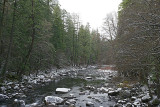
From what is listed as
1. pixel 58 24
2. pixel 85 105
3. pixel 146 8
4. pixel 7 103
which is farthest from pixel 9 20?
pixel 58 24

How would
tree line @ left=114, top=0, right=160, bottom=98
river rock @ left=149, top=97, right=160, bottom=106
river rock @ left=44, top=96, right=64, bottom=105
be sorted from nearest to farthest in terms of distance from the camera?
tree line @ left=114, top=0, right=160, bottom=98 < river rock @ left=149, top=97, right=160, bottom=106 < river rock @ left=44, top=96, right=64, bottom=105

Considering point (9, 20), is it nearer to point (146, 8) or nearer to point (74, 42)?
point (146, 8)

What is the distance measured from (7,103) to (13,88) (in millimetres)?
→ 3205

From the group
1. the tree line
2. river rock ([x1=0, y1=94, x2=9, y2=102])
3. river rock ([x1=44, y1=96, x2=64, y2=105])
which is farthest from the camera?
river rock ([x1=0, y1=94, x2=9, y2=102])

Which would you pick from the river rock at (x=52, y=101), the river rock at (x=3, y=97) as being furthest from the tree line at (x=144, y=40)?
the river rock at (x=3, y=97)

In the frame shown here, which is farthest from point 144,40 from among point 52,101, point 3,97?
point 3,97

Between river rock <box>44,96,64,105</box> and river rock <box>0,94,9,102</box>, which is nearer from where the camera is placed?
river rock <box>44,96,64,105</box>

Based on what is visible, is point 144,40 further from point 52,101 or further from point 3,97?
point 3,97

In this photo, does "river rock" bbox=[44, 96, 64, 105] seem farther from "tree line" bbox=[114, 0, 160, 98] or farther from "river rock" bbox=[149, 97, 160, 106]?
"river rock" bbox=[149, 97, 160, 106]

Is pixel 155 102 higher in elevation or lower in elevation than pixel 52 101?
higher

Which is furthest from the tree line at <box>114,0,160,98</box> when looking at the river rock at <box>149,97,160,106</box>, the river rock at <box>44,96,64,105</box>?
the river rock at <box>44,96,64,105</box>

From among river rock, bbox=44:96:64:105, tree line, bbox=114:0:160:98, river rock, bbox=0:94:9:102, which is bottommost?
river rock, bbox=44:96:64:105

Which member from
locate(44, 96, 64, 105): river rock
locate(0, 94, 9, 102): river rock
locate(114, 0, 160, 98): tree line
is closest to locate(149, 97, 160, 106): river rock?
locate(114, 0, 160, 98): tree line

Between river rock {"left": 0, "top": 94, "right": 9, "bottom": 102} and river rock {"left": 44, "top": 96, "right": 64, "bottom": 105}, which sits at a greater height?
river rock {"left": 0, "top": 94, "right": 9, "bottom": 102}
